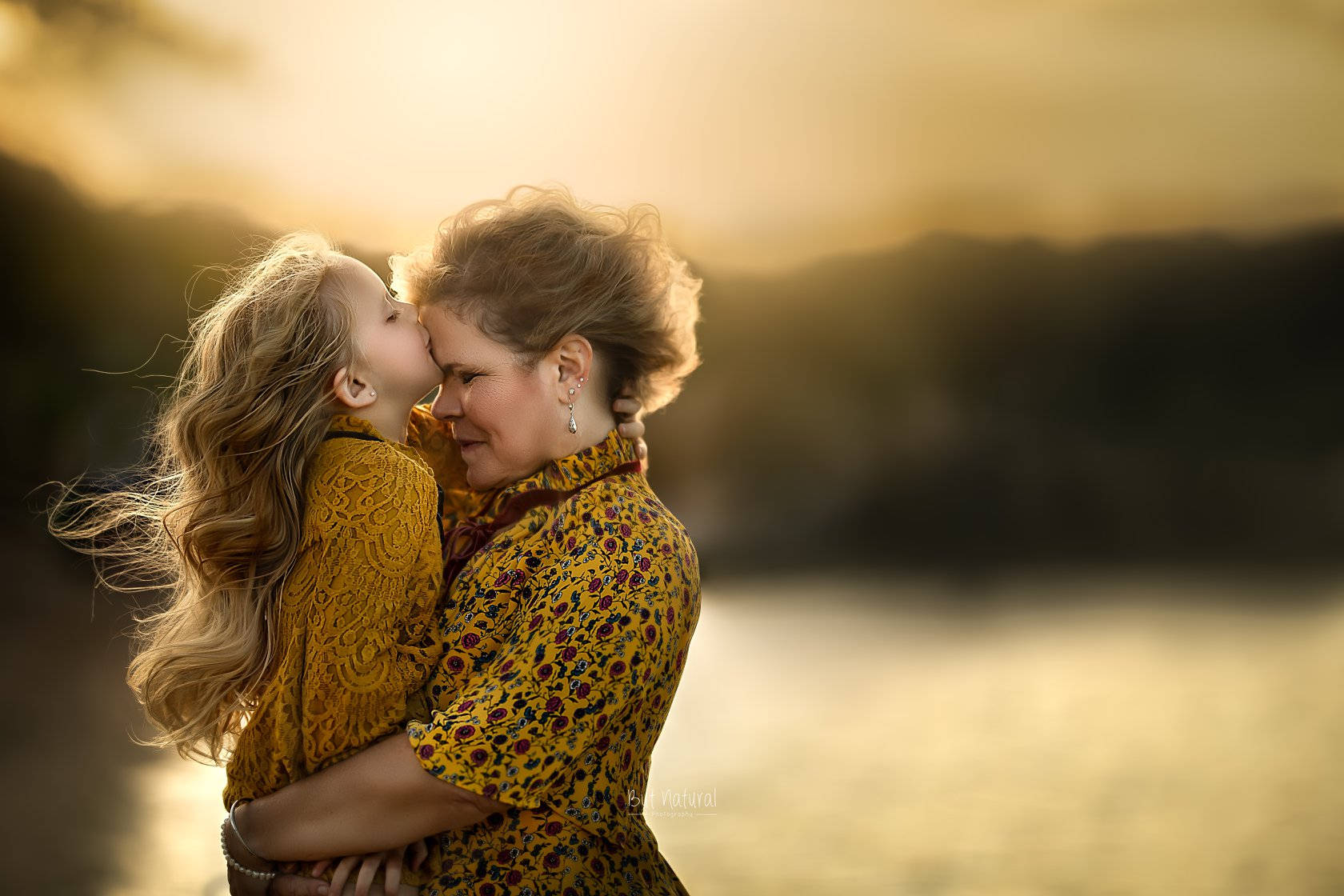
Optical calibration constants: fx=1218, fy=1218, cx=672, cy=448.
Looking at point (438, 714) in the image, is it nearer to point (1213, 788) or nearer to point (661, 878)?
point (661, 878)

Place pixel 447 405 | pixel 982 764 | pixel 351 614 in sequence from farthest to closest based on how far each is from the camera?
pixel 982 764, pixel 447 405, pixel 351 614

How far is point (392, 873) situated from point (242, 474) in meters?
0.54

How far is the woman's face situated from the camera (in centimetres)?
166

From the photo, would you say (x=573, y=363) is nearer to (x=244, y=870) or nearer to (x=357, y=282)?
(x=357, y=282)

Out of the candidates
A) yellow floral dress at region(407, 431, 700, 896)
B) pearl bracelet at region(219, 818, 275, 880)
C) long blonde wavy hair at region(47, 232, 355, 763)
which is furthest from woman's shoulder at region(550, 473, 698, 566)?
pearl bracelet at region(219, 818, 275, 880)

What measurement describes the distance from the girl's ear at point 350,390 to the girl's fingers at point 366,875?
58cm

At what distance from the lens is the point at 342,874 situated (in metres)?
1.53

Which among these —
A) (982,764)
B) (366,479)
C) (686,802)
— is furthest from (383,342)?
(982,764)

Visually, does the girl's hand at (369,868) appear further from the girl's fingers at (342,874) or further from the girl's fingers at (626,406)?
the girl's fingers at (626,406)

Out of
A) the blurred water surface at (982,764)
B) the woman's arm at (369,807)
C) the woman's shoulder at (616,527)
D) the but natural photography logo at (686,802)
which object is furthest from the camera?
the but natural photography logo at (686,802)

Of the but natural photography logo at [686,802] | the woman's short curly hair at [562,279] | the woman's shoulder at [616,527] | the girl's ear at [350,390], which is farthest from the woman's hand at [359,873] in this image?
the but natural photography logo at [686,802]

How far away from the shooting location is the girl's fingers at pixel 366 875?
152 centimetres

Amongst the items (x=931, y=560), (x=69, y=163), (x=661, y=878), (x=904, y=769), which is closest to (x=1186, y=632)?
(x=931, y=560)

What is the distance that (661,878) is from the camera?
5.51ft
